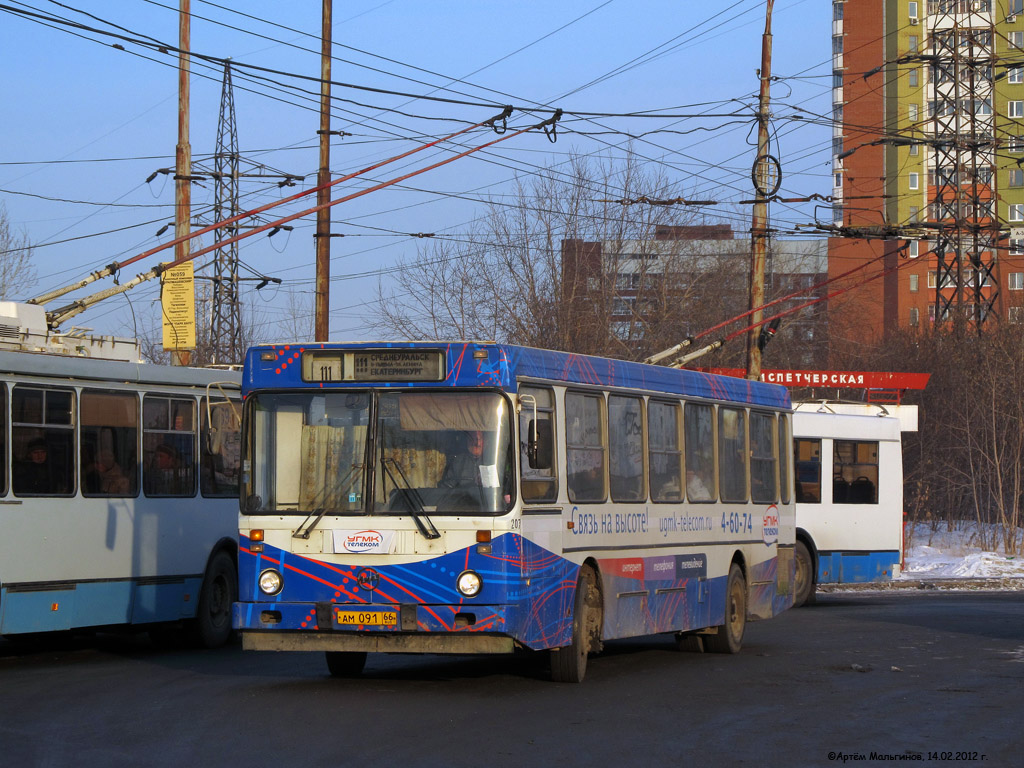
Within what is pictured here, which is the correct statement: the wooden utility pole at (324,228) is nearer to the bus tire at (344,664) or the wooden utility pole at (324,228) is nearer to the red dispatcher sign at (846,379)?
the red dispatcher sign at (846,379)

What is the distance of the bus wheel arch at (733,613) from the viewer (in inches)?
592

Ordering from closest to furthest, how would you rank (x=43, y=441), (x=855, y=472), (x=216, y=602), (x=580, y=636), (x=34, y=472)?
(x=580, y=636), (x=34, y=472), (x=43, y=441), (x=216, y=602), (x=855, y=472)

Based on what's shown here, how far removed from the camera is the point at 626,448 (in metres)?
13.0

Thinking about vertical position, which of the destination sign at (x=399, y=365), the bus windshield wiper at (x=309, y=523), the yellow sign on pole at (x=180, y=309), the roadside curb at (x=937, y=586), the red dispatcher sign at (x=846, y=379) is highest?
the yellow sign on pole at (x=180, y=309)

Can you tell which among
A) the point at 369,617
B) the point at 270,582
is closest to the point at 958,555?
the point at 369,617

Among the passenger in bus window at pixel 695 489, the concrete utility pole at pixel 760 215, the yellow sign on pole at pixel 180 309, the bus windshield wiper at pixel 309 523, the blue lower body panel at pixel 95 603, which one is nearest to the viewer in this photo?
the bus windshield wiper at pixel 309 523

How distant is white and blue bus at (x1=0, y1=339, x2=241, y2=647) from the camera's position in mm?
13148

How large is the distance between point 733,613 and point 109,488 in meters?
6.41

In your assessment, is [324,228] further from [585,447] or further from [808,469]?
[585,447]

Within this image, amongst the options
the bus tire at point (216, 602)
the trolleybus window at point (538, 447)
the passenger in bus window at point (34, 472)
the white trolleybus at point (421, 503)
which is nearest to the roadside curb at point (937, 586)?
the bus tire at point (216, 602)

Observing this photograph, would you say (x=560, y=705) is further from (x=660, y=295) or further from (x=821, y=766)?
(x=660, y=295)

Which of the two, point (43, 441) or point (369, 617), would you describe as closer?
point (369, 617)

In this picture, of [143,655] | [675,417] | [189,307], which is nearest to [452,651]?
[675,417]

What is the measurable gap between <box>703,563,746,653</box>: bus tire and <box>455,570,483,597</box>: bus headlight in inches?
192
